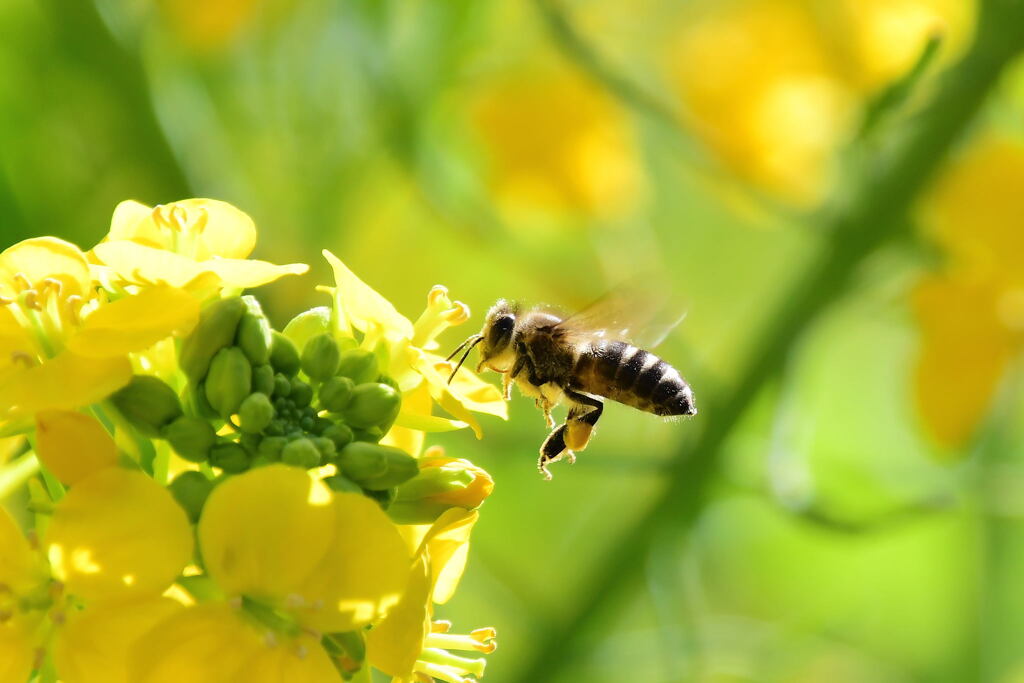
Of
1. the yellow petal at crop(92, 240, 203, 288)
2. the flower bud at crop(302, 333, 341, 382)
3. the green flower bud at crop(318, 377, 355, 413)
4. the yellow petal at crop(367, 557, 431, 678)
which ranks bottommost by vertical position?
the yellow petal at crop(367, 557, 431, 678)

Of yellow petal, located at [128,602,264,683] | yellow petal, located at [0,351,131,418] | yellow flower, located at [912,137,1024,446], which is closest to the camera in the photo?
yellow petal, located at [128,602,264,683]

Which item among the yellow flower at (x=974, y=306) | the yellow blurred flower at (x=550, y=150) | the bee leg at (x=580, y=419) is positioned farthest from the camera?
the yellow blurred flower at (x=550, y=150)

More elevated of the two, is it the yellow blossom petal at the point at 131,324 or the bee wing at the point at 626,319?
the bee wing at the point at 626,319

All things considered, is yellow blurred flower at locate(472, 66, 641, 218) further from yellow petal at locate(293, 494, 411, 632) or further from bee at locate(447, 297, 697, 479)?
yellow petal at locate(293, 494, 411, 632)

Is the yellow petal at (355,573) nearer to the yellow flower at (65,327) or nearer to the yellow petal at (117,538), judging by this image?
the yellow petal at (117,538)

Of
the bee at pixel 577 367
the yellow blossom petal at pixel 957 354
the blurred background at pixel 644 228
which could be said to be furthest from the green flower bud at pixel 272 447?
the yellow blossom petal at pixel 957 354

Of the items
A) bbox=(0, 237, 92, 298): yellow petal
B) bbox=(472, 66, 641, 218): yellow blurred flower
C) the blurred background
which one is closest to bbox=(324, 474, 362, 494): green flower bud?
bbox=(0, 237, 92, 298): yellow petal

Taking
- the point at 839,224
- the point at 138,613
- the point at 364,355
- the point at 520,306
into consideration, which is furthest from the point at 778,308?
the point at 138,613

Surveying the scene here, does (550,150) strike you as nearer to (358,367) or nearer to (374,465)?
(358,367)
